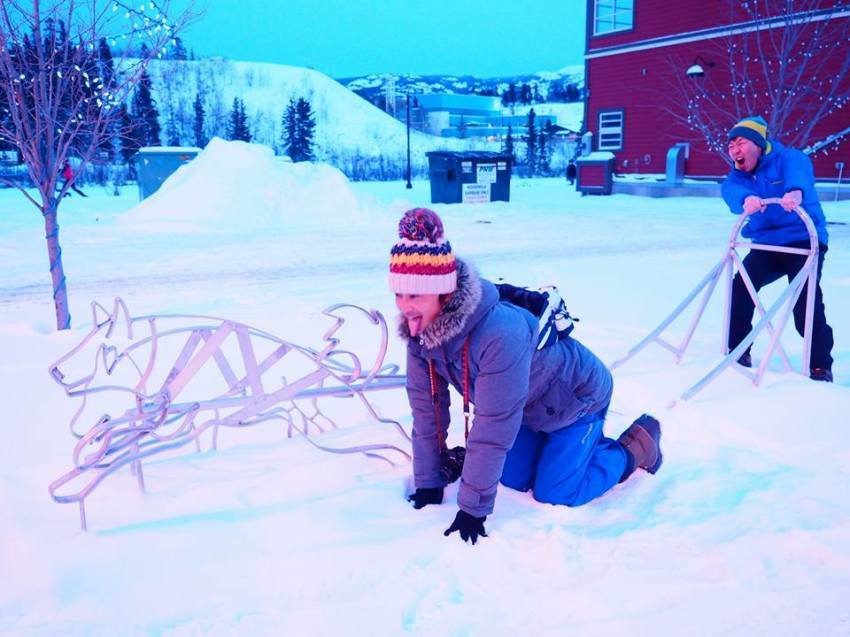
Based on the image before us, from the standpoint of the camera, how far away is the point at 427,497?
8.61 ft

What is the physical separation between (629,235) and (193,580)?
10.6m

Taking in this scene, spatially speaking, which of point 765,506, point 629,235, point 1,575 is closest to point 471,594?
point 765,506

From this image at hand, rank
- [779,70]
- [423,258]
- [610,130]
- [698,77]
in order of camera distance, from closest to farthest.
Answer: [423,258] < [779,70] < [698,77] < [610,130]

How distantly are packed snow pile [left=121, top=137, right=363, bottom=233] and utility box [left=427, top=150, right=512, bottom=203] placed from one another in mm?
3654

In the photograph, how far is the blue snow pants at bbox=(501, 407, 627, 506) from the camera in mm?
2605

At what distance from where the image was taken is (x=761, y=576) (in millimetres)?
2186

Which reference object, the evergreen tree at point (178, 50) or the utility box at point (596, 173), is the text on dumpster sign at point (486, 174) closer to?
the utility box at point (596, 173)

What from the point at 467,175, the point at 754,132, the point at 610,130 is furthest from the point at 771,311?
the point at 610,130

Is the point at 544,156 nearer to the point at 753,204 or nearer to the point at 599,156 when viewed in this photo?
the point at 599,156

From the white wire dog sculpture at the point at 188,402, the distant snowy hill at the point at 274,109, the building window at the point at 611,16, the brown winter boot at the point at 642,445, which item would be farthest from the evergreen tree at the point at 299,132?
the brown winter boot at the point at 642,445

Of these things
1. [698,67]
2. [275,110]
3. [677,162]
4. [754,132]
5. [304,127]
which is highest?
[275,110]

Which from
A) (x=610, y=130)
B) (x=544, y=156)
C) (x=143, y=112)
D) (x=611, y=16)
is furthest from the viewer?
(x=544, y=156)

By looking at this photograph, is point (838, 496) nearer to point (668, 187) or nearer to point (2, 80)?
point (2, 80)

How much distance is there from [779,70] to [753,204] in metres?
12.2
